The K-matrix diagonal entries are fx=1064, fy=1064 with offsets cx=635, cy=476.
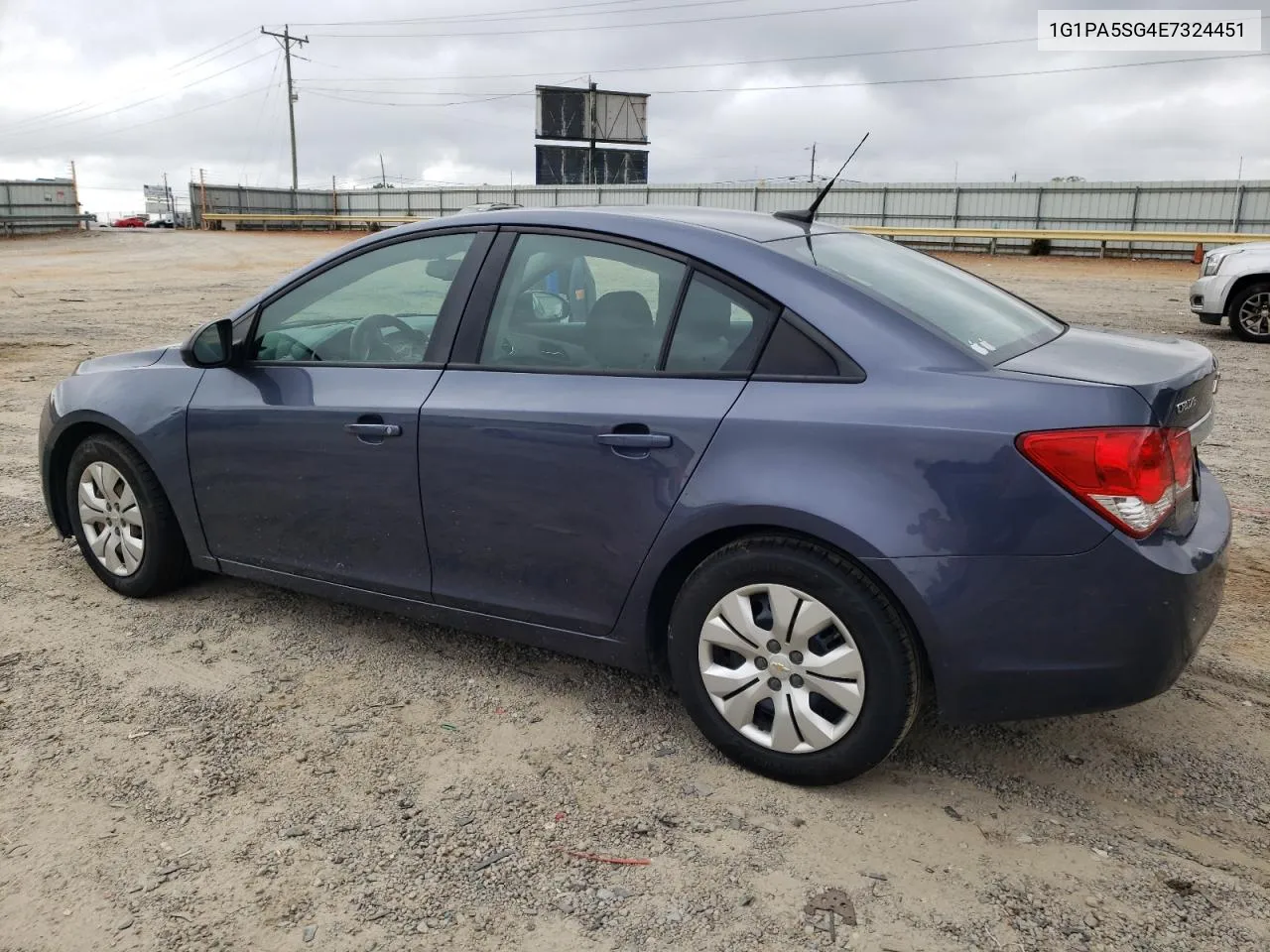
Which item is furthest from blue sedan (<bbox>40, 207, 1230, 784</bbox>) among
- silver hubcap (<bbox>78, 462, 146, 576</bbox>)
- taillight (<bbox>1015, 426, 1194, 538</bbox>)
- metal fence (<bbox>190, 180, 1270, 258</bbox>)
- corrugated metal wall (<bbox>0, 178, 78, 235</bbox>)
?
corrugated metal wall (<bbox>0, 178, 78, 235</bbox>)

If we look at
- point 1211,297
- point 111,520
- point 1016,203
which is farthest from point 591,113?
point 111,520

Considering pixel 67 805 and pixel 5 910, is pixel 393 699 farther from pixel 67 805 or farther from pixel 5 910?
pixel 5 910

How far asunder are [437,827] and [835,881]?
3.44ft

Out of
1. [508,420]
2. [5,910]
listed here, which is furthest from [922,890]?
[5,910]

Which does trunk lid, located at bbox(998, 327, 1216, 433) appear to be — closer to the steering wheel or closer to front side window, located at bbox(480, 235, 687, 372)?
front side window, located at bbox(480, 235, 687, 372)

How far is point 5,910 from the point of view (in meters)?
2.54

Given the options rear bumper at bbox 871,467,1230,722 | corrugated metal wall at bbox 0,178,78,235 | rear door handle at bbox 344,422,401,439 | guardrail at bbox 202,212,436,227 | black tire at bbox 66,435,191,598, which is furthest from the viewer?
guardrail at bbox 202,212,436,227

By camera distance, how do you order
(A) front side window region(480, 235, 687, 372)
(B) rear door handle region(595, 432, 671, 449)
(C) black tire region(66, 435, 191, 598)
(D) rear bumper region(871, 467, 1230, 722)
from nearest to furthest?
(D) rear bumper region(871, 467, 1230, 722) → (B) rear door handle region(595, 432, 671, 449) → (A) front side window region(480, 235, 687, 372) → (C) black tire region(66, 435, 191, 598)

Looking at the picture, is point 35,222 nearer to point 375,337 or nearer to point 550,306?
point 375,337

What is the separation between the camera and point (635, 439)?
3045mm

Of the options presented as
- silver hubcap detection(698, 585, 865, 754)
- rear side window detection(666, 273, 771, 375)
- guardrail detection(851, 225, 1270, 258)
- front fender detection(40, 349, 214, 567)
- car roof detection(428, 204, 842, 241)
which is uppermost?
guardrail detection(851, 225, 1270, 258)

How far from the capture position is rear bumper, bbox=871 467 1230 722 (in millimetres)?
2584

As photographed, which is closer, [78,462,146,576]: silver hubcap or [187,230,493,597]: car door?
[187,230,493,597]: car door

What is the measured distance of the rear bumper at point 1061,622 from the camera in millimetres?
2584
